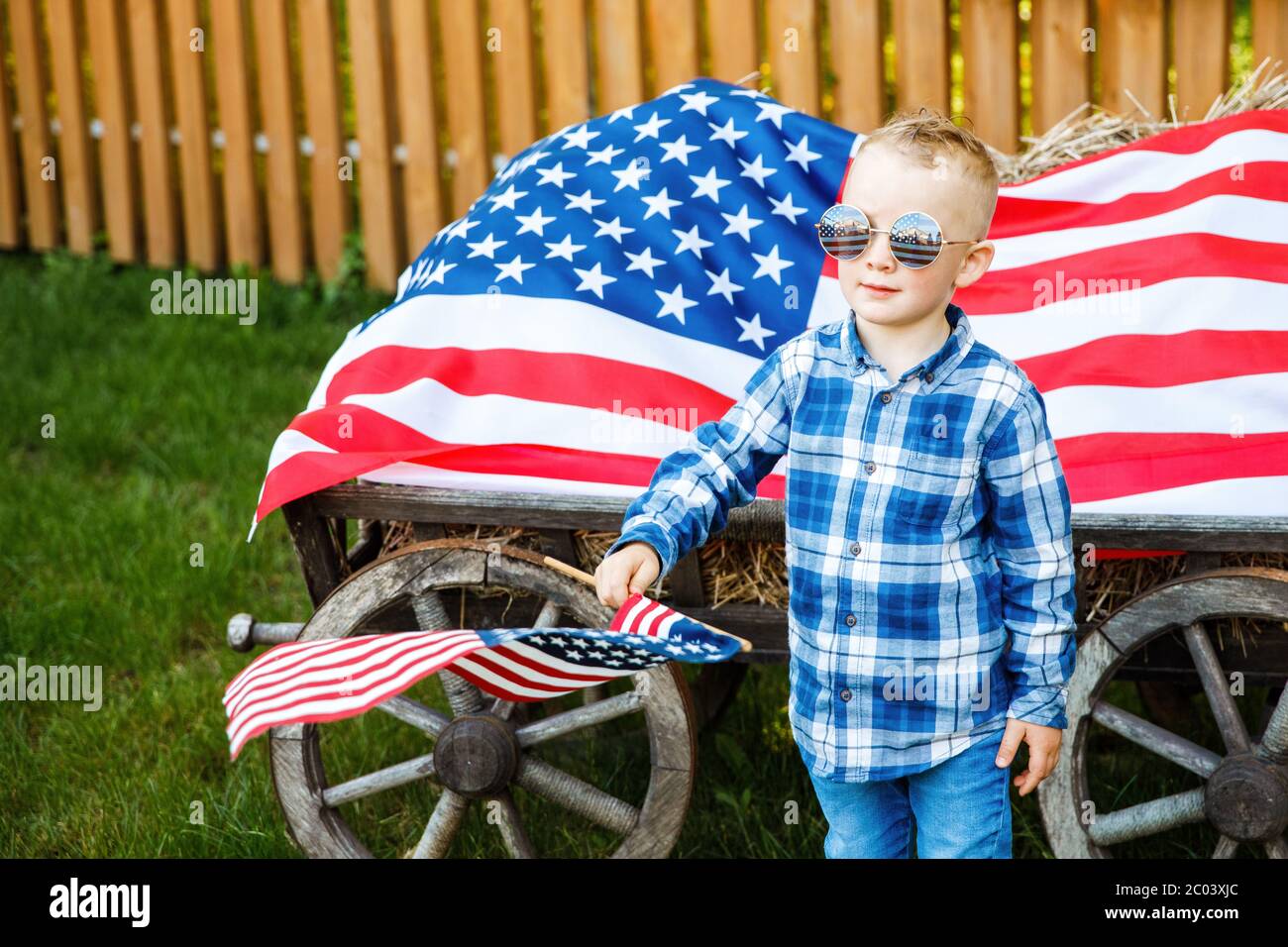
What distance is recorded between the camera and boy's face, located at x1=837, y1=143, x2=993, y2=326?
1.97 metres

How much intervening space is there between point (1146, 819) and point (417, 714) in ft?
4.59

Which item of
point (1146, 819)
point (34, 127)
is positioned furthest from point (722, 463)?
point (34, 127)

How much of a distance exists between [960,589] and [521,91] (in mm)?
4650

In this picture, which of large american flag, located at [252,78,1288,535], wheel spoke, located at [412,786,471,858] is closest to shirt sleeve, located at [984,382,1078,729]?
large american flag, located at [252,78,1288,535]

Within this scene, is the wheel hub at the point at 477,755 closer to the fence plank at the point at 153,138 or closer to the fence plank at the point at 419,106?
the fence plank at the point at 419,106

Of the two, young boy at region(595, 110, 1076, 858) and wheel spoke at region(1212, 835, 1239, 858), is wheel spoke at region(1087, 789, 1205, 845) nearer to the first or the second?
wheel spoke at region(1212, 835, 1239, 858)

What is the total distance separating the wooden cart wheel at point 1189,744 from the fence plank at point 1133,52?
325cm

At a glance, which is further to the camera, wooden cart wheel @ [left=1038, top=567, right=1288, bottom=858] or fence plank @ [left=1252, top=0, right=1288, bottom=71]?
fence plank @ [left=1252, top=0, right=1288, bottom=71]

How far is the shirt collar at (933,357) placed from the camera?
80.0 inches

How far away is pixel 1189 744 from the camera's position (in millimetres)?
2584

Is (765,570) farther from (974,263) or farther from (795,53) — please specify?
(795,53)

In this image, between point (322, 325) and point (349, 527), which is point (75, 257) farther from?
point (349, 527)

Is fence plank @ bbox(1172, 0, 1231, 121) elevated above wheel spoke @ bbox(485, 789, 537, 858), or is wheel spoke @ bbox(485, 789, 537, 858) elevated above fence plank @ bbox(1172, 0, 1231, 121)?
fence plank @ bbox(1172, 0, 1231, 121)

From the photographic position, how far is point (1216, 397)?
2.72m
